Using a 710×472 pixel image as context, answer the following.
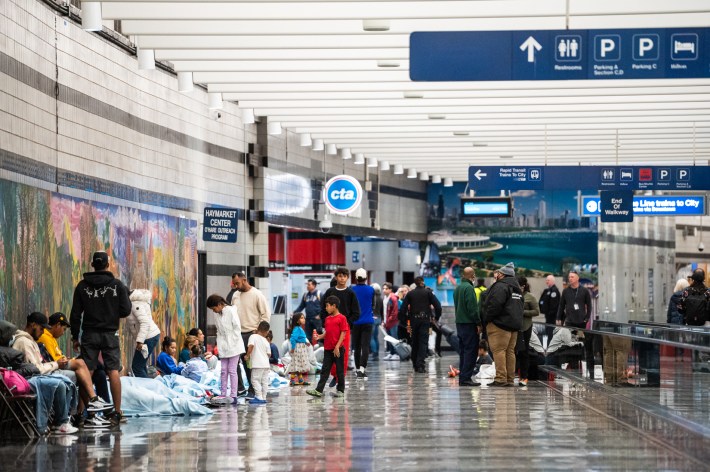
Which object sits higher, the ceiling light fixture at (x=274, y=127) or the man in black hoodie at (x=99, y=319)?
the ceiling light fixture at (x=274, y=127)

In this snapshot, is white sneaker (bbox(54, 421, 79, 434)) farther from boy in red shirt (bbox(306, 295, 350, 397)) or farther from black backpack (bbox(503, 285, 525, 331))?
black backpack (bbox(503, 285, 525, 331))

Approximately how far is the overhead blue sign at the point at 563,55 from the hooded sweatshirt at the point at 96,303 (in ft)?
11.7

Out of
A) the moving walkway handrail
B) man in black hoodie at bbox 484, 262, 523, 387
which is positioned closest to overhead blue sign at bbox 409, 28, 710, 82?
the moving walkway handrail

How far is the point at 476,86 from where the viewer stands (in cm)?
1838

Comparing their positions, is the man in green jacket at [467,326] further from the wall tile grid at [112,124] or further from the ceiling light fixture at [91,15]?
the ceiling light fixture at [91,15]

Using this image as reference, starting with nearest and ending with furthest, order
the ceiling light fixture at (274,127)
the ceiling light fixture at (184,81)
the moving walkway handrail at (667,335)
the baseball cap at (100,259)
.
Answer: the moving walkway handrail at (667,335)
the baseball cap at (100,259)
the ceiling light fixture at (184,81)
the ceiling light fixture at (274,127)

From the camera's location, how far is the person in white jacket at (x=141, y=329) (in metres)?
15.9

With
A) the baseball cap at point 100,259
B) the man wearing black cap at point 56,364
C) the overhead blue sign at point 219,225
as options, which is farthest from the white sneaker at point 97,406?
the overhead blue sign at point 219,225

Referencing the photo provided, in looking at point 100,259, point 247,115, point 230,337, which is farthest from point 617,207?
point 100,259

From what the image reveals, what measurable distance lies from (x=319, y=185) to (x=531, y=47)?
16.4 m

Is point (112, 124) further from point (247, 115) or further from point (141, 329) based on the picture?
point (247, 115)

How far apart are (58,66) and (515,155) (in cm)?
1544

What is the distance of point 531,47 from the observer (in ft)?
39.4

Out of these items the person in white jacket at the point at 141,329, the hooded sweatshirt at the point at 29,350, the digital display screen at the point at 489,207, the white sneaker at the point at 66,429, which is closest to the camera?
the white sneaker at the point at 66,429
